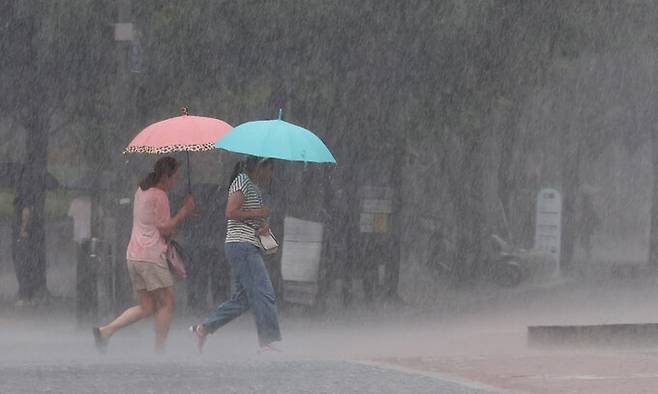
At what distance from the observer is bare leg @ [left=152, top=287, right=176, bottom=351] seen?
11539 millimetres

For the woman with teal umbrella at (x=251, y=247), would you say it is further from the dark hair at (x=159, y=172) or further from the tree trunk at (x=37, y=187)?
the tree trunk at (x=37, y=187)

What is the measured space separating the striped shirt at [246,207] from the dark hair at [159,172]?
1.75 feet

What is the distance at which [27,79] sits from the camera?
53.0ft

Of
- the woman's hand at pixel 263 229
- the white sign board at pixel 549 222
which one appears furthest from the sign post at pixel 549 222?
the woman's hand at pixel 263 229

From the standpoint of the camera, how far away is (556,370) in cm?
1062

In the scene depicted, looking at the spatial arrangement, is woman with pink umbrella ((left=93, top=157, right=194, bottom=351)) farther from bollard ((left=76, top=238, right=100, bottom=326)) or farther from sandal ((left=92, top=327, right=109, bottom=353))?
bollard ((left=76, top=238, right=100, bottom=326))

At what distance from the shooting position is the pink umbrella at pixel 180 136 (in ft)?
37.6

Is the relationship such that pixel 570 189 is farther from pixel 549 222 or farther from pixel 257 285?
pixel 257 285

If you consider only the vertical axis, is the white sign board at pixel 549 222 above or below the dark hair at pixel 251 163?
below

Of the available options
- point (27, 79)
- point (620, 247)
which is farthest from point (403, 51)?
point (620, 247)

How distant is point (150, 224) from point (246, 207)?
31.2 inches

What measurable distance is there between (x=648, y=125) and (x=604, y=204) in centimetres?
1861

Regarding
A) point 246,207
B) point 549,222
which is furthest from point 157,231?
point 549,222

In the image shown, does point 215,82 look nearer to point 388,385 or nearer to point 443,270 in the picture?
point 443,270
